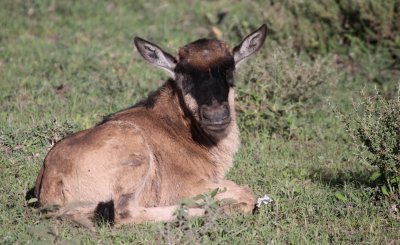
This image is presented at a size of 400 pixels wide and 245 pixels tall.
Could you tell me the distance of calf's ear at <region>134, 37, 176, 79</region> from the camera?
23.6ft

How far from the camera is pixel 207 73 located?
683 cm

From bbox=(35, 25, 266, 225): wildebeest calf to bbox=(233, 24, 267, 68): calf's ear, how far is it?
0.04ft

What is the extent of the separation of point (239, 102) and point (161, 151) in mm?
2628

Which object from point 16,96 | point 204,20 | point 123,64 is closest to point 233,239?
point 16,96

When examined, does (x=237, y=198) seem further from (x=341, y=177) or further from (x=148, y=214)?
(x=341, y=177)

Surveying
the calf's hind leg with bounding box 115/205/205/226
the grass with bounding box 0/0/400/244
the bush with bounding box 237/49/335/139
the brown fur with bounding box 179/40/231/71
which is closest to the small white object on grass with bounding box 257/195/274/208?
the grass with bounding box 0/0/400/244

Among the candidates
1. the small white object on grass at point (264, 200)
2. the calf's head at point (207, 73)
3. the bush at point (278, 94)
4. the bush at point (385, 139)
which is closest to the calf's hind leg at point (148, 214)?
the small white object on grass at point (264, 200)

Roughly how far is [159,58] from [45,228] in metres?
2.33

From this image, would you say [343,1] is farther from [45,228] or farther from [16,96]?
[45,228]

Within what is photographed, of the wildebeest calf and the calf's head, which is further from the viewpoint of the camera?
the calf's head

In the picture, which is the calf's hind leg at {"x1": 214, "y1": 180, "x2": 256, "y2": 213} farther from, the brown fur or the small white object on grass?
the brown fur

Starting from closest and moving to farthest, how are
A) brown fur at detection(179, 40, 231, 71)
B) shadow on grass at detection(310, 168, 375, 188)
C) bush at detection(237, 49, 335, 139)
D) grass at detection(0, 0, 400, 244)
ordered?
grass at detection(0, 0, 400, 244)
brown fur at detection(179, 40, 231, 71)
shadow on grass at detection(310, 168, 375, 188)
bush at detection(237, 49, 335, 139)

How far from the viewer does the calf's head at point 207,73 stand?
21.9ft

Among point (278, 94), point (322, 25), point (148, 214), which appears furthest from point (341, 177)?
point (322, 25)
